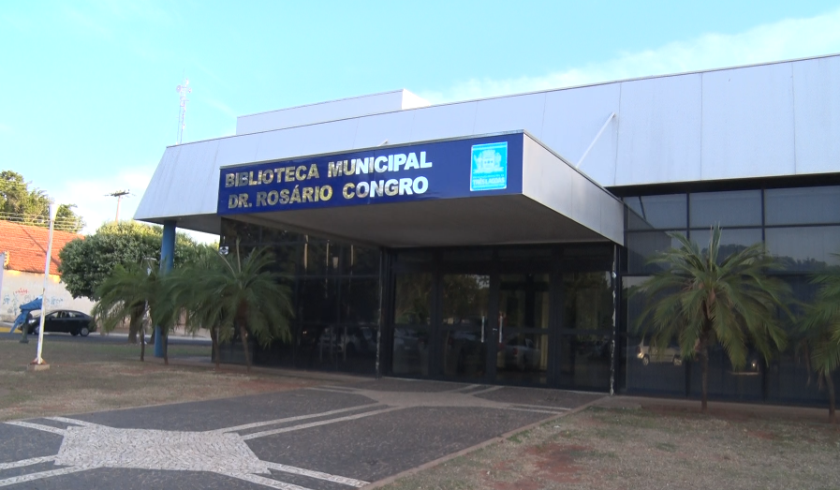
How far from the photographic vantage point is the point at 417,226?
14438 millimetres

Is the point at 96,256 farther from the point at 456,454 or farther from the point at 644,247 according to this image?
the point at 456,454

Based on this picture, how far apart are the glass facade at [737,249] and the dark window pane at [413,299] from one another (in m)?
4.87

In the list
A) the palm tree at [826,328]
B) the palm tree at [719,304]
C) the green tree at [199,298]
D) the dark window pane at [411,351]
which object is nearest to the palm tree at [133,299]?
the green tree at [199,298]

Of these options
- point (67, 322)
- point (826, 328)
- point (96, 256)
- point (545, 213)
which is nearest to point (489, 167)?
point (545, 213)

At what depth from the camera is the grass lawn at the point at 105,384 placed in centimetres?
1150

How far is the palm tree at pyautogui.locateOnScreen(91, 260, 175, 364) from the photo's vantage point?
741 inches

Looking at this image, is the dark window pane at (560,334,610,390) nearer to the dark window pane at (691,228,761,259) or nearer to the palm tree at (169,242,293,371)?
the dark window pane at (691,228,761,259)

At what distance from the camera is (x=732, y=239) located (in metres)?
14.3

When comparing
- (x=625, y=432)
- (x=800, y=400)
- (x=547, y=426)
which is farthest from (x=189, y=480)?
(x=800, y=400)

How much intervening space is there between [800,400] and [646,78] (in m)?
7.21

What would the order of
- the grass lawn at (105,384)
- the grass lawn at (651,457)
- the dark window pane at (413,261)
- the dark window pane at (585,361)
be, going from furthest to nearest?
the dark window pane at (413,261), the dark window pane at (585,361), the grass lawn at (105,384), the grass lawn at (651,457)

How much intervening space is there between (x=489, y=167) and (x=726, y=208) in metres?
6.57

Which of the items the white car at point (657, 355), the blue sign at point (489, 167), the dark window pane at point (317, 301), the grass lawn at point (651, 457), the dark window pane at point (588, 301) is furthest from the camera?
the dark window pane at point (317, 301)

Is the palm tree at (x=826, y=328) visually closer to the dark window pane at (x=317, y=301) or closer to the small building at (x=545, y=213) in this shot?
the small building at (x=545, y=213)
